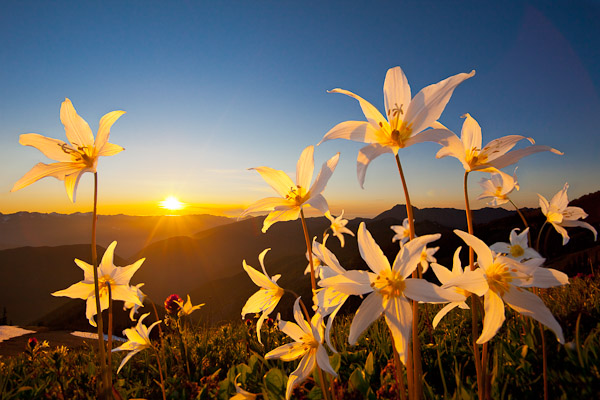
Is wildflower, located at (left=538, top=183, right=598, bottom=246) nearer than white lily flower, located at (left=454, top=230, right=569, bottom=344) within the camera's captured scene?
No

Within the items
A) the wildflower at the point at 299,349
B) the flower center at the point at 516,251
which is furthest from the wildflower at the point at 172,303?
the flower center at the point at 516,251

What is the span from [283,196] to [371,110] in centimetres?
62

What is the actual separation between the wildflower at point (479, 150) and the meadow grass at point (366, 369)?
53.0 inches

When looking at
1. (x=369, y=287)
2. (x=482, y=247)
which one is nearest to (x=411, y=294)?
(x=369, y=287)

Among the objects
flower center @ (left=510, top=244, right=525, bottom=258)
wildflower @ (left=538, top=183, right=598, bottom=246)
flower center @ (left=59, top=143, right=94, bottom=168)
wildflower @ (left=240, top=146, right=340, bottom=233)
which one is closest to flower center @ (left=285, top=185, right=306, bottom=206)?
wildflower @ (left=240, top=146, right=340, bottom=233)

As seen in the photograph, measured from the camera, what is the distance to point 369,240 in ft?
4.83

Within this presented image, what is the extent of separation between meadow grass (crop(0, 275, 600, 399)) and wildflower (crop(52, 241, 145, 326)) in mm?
607

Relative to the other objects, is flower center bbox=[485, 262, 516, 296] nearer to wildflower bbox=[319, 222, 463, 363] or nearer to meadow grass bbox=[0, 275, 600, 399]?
wildflower bbox=[319, 222, 463, 363]

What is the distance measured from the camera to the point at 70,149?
75.5 inches

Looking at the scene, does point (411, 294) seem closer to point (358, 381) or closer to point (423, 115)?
point (423, 115)

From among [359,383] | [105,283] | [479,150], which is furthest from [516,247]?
[105,283]

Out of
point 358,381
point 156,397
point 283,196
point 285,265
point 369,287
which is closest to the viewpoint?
point 369,287

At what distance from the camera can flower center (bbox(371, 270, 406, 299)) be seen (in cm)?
142

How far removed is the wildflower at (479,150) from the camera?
4.79 feet
